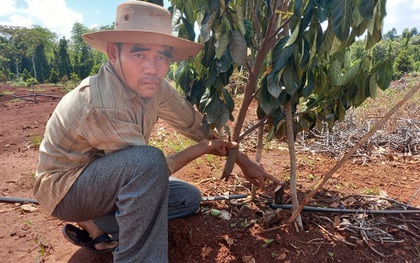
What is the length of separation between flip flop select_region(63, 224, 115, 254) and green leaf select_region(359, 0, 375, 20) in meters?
1.56

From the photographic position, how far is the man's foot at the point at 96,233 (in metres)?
1.56

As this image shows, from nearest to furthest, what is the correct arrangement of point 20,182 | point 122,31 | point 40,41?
point 122,31
point 20,182
point 40,41

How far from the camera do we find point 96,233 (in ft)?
5.26

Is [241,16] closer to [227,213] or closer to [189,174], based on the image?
[227,213]

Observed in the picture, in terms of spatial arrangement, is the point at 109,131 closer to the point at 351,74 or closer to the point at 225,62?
the point at 225,62

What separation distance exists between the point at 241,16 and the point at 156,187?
834 millimetres

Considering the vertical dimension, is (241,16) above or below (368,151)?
above

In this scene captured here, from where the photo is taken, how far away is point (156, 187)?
129cm

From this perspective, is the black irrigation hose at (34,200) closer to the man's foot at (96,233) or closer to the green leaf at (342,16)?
the man's foot at (96,233)

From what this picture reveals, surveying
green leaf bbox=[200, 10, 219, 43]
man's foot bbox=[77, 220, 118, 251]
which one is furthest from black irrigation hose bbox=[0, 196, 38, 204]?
green leaf bbox=[200, 10, 219, 43]

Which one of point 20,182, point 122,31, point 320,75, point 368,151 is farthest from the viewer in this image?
point 368,151

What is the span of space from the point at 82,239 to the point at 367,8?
1666 millimetres

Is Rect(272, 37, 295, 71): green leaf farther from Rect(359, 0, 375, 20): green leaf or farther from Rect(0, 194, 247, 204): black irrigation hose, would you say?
Rect(0, 194, 247, 204): black irrigation hose

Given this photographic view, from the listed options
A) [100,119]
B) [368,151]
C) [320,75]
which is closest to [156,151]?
[100,119]
